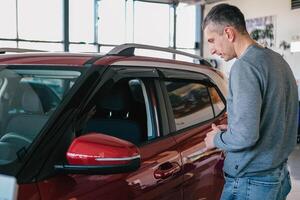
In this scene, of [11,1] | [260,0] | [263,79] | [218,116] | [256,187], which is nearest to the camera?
[263,79]

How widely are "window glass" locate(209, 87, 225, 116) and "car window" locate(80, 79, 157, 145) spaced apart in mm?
588

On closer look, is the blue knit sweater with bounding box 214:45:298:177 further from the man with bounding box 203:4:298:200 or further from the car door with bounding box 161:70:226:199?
the car door with bounding box 161:70:226:199

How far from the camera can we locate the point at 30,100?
6.24 feet

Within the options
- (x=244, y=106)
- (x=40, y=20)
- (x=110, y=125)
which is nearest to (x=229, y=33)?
(x=244, y=106)

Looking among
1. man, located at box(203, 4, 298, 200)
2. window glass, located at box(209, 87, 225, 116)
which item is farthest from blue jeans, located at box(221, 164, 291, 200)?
window glass, located at box(209, 87, 225, 116)

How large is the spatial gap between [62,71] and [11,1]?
32.0ft

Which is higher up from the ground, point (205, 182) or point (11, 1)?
point (11, 1)

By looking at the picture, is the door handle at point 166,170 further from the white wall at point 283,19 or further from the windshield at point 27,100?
the white wall at point 283,19

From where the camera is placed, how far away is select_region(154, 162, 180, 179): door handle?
184 centimetres

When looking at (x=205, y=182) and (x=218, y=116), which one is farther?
(x=218, y=116)

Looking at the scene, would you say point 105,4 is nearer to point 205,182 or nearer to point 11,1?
point 11,1

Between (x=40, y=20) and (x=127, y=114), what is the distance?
9.76 metres

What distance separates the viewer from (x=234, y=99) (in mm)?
1669

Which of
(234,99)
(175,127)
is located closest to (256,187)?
(234,99)
